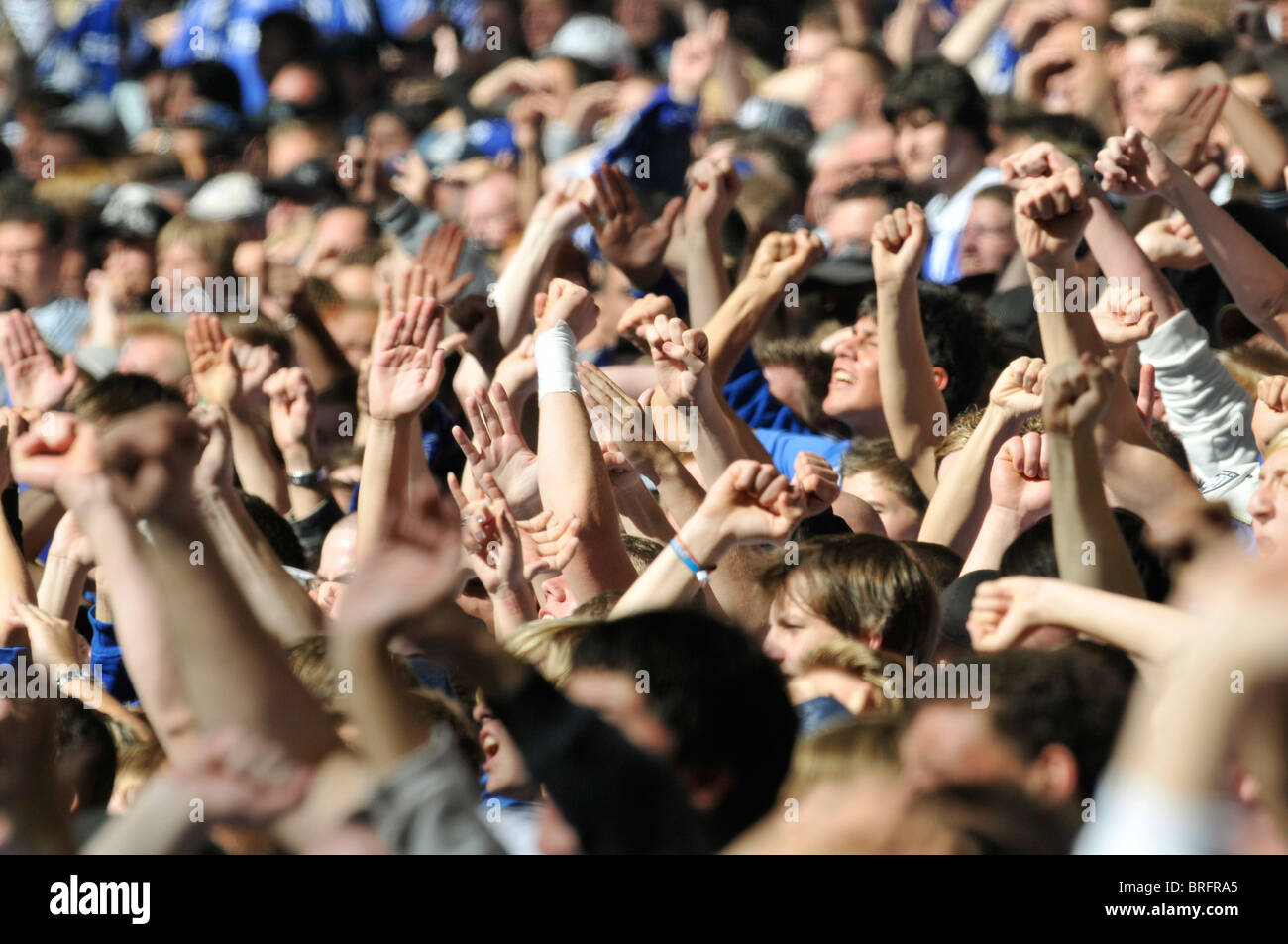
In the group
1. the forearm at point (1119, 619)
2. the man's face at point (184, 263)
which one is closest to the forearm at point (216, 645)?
the forearm at point (1119, 619)

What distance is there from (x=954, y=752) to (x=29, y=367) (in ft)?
11.4

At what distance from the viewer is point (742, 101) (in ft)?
26.2

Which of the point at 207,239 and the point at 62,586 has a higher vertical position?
the point at 62,586

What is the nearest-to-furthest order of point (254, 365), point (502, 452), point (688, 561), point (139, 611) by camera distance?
1. point (139, 611)
2. point (688, 561)
3. point (502, 452)
4. point (254, 365)

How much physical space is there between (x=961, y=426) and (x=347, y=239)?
3416 mm

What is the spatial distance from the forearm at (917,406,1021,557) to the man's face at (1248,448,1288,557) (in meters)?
0.68

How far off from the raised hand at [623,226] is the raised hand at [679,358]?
3.86 ft

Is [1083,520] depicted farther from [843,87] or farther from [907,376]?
[843,87]

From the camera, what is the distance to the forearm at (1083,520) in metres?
2.56

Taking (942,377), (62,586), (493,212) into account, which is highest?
(942,377)

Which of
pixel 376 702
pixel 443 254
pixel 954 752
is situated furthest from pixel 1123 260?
pixel 376 702

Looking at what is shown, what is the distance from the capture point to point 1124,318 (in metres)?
3.54
